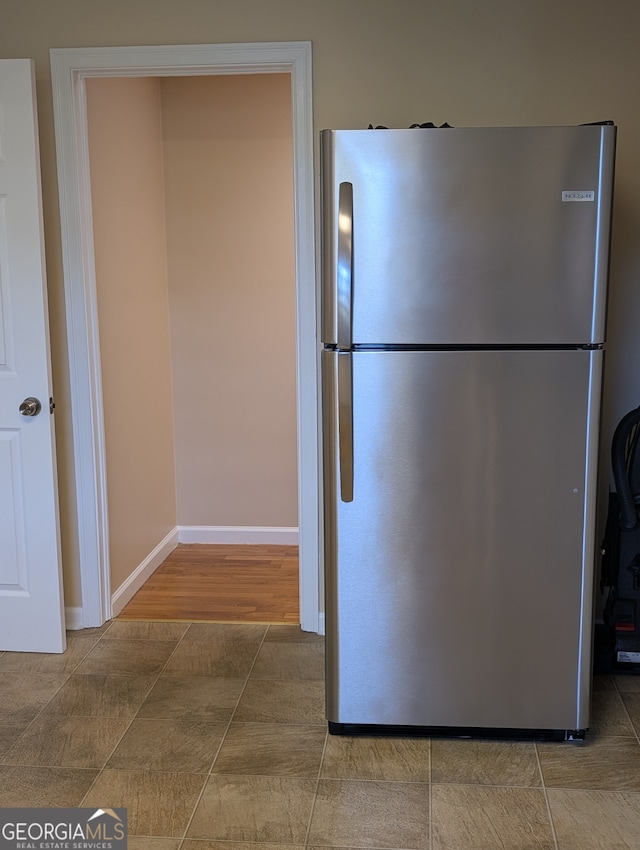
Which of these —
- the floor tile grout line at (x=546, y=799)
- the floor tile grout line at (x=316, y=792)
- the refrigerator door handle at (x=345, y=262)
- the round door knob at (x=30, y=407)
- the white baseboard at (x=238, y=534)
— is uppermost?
the refrigerator door handle at (x=345, y=262)

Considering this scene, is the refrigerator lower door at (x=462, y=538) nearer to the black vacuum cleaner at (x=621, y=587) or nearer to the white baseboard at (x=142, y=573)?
the black vacuum cleaner at (x=621, y=587)

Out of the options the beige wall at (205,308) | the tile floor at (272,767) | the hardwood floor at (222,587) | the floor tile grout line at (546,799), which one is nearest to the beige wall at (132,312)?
the beige wall at (205,308)

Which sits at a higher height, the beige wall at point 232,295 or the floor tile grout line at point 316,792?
the beige wall at point 232,295

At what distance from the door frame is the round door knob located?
0.71ft

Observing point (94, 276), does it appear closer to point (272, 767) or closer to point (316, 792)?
point (272, 767)

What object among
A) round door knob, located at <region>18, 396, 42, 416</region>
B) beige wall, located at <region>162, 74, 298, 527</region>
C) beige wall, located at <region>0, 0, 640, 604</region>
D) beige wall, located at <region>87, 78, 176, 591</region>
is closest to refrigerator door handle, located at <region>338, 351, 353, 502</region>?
beige wall, located at <region>0, 0, 640, 604</region>

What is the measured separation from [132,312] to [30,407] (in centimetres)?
91

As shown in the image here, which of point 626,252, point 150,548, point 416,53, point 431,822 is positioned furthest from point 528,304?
point 150,548

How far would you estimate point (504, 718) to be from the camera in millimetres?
2389

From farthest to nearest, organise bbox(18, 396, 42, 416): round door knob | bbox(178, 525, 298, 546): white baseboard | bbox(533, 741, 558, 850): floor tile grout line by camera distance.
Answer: bbox(178, 525, 298, 546): white baseboard → bbox(18, 396, 42, 416): round door knob → bbox(533, 741, 558, 850): floor tile grout line

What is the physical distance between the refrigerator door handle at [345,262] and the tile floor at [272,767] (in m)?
1.17

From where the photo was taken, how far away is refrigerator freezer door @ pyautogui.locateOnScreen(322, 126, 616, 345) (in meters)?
2.13

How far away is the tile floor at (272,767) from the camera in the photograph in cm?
204

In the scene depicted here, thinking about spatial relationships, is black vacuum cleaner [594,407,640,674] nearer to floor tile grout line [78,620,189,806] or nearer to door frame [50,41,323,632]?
door frame [50,41,323,632]
